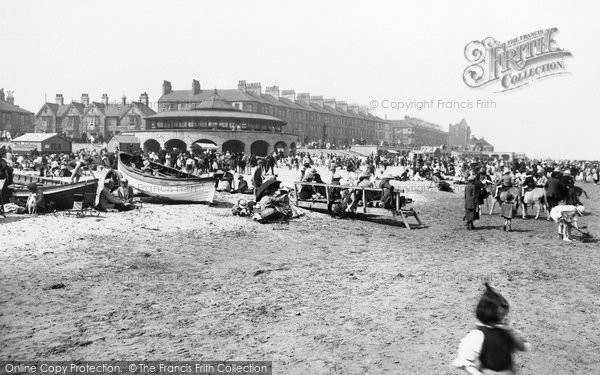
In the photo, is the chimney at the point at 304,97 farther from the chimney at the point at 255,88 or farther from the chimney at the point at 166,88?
the chimney at the point at 166,88

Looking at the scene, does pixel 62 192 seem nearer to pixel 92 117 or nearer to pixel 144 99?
pixel 144 99

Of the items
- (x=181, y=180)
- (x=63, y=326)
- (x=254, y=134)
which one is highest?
(x=254, y=134)

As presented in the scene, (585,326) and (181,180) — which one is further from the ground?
(181,180)

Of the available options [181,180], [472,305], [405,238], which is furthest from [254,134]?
[472,305]

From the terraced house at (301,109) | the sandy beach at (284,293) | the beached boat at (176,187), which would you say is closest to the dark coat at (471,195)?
the sandy beach at (284,293)

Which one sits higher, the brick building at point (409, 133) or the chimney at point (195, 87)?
the chimney at point (195, 87)

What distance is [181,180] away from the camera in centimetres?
1703

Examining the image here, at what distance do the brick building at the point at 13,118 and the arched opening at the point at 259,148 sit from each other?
41697mm

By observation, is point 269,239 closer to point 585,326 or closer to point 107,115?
point 585,326

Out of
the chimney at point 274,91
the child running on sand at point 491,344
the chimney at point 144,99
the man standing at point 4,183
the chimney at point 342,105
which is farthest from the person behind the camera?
the chimney at point 342,105

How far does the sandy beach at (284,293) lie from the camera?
5.41 metres

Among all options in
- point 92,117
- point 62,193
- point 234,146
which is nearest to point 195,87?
point 92,117

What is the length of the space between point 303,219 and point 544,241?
23.3 ft

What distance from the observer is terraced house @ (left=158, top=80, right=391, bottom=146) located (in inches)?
3182
